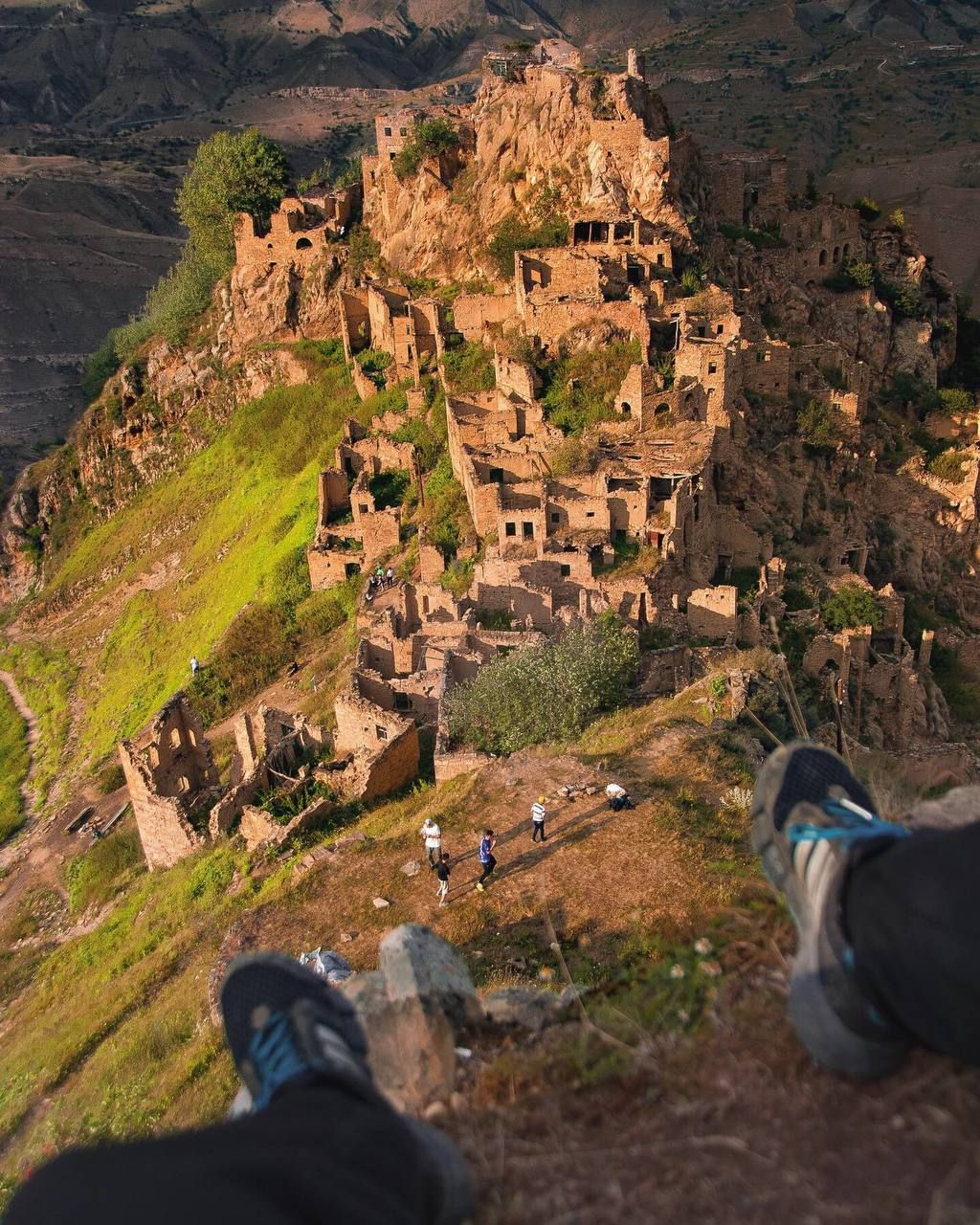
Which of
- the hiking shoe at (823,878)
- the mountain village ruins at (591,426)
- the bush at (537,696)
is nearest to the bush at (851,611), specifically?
the mountain village ruins at (591,426)

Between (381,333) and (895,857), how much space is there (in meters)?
37.6

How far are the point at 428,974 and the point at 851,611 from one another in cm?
1983

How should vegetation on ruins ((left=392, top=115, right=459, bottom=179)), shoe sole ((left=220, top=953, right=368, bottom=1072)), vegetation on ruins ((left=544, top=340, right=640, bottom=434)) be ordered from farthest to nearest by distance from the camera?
vegetation on ruins ((left=392, top=115, right=459, bottom=179)) < vegetation on ruins ((left=544, top=340, right=640, bottom=434)) < shoe sole ((left=220, top=953, right=368, bottom=1072))

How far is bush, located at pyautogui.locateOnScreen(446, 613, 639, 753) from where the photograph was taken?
15.4 meters

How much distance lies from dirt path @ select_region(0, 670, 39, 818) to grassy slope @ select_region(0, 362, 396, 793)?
1.45 feet

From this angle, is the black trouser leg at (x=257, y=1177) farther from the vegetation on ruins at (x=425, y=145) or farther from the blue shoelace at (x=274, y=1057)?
the vegetation on ruins at (x=425, y=145)

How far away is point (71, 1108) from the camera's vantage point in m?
11.4

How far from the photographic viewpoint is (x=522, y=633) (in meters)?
19.3

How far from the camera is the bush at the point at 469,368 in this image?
32531 mm

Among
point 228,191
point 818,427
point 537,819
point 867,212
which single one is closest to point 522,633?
point 537,819

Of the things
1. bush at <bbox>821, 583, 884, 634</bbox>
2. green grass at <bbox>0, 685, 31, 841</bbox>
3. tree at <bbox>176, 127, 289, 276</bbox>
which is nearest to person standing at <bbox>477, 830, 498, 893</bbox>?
bush at <bbox>821, 583, 884, 634</bbox>

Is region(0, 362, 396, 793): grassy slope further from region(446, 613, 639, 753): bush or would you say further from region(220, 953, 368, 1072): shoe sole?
region(220, 953, 368, 1072): shoe sole

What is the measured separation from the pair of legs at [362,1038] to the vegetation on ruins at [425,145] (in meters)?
40.5

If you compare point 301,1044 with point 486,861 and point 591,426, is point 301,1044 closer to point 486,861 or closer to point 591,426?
point 486,861
